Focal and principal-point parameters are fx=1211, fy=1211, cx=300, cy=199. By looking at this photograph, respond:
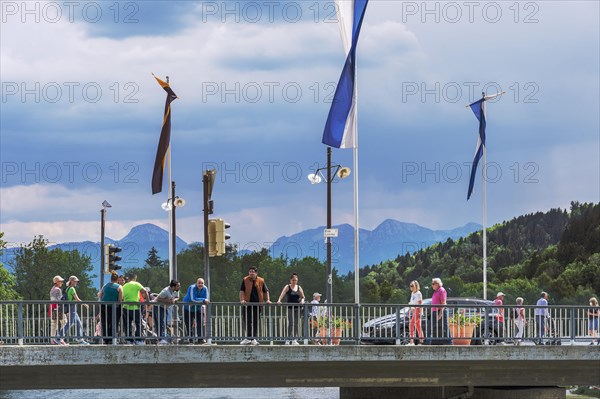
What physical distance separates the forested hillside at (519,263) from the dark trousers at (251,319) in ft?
189

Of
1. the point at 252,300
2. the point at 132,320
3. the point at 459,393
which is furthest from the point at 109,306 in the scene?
the point at 459,393

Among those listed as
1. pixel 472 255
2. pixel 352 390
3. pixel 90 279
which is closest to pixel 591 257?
pixel 472 255

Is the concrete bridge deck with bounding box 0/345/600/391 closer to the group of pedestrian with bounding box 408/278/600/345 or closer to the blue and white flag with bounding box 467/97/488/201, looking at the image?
the group of pedestrian with bounding box 408/278/600/345

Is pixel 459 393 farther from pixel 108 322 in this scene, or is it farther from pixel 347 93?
pixel 108 322

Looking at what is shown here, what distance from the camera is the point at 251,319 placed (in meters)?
28.4

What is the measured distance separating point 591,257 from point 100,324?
325ft

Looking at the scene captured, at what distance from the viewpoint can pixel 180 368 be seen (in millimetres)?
27578

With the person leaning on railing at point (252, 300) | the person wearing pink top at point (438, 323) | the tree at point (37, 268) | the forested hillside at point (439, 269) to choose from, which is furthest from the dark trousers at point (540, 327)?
the tree at point (37, 268)

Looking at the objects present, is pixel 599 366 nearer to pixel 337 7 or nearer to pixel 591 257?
pixel 337 7

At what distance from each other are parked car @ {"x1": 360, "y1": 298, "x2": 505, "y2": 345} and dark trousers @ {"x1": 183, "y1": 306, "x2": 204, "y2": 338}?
3772 millimetres

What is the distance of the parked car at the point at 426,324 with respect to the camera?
2889 cm

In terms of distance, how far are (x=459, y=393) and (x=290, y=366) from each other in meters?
9.64

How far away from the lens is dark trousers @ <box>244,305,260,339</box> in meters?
28.3

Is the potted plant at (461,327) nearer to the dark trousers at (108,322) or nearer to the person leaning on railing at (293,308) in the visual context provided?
the person leaning on railing at (293,308)
